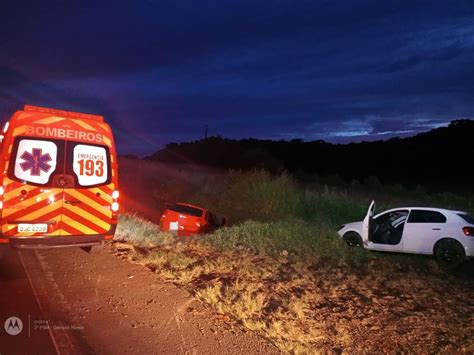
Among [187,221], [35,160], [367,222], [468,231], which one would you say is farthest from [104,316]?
[187,221]

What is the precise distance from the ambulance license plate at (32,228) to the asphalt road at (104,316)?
642mm

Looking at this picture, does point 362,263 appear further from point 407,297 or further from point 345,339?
point 345,339

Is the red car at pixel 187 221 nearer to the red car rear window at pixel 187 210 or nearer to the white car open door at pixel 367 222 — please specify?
the red car rear window at pixel 187 210

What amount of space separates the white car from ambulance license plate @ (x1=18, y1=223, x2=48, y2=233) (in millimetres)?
8086

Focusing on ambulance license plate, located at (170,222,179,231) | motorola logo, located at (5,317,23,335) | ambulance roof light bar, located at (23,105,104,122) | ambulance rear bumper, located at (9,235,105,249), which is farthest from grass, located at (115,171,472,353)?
ambulance license plate, located at (170,222,179,231)

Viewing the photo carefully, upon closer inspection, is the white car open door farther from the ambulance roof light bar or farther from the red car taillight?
the ambulance roof light bar

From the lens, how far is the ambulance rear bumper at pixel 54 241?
6.97 metres

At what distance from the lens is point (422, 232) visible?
485 inches

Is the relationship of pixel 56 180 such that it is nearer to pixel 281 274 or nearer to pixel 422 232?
pixel 281 274

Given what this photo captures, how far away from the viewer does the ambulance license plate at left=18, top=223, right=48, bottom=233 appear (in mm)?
6965

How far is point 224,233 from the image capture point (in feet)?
39.7

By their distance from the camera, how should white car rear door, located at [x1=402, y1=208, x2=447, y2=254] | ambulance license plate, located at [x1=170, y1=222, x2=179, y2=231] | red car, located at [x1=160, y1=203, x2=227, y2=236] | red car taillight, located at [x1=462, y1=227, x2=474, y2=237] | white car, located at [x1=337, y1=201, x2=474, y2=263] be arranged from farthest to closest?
red car, located at [x1=160, y1=203, x2=227, y2=236] < ambulance license plate, located at [x1=170, y1=222, x2=179, y2=231] < white car rear door, located at [x1=402, y1=208, x2=447, y2=254] < white car, located at [x1=337, y1=201, x2=474, y2=263] < red car taillight, located at [x1=462, y1=227, x2=474, y2=237]

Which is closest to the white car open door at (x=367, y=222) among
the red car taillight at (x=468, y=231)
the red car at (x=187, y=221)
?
the red car taillight at (x=468, y=231)

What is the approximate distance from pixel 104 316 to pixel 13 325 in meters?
0.95
